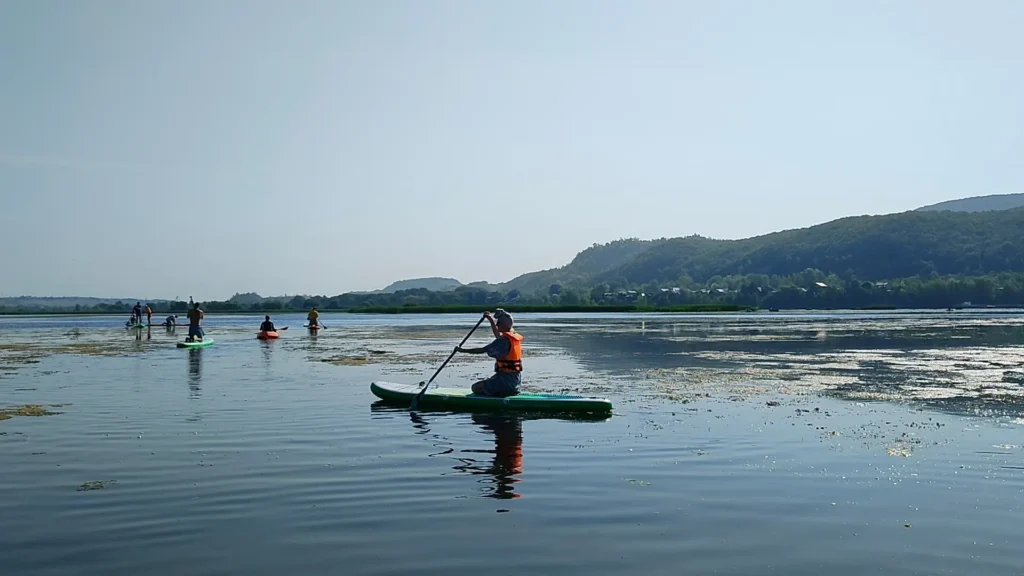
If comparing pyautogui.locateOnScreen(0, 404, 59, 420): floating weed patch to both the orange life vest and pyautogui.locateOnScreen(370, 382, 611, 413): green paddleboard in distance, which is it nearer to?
pyautogui.locateOnScreen(370, 382, 611, 413): green paddleboard in distance

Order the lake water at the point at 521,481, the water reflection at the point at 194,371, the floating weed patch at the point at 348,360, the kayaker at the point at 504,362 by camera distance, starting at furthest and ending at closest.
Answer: the floating weed patch at the point at 348,360 < the water reflection at the point at 194,371 < the kayaker at the point at 504,362 < the lake water at the point at 521,481

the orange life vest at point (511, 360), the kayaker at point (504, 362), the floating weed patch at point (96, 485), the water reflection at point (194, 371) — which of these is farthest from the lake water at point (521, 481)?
the orange life vest at point (511, 360)

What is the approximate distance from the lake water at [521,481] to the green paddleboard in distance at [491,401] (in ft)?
1.49

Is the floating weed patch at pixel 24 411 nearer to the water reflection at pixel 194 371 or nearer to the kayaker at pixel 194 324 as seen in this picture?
the water reflection at pixel 194 371

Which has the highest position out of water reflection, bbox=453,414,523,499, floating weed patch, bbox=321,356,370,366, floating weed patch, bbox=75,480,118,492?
floating weed patch, bbox=321,356,370,366

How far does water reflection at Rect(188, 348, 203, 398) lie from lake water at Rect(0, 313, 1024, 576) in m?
0.26

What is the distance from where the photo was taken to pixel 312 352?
41.2m

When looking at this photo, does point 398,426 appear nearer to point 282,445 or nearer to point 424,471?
point 282,445

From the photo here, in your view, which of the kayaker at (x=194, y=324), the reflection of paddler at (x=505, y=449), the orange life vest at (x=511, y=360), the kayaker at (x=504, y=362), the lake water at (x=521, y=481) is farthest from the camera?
the kayaker at (x=194, y=324)

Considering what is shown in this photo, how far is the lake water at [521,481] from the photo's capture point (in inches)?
339

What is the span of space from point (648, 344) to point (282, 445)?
33.8 metres

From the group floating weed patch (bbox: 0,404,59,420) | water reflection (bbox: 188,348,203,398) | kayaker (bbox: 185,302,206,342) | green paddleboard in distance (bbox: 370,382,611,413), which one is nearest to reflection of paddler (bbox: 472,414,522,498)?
green paddleboard in distance (bbox: 370,382,611,413)

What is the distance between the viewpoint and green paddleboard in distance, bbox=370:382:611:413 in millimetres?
18422

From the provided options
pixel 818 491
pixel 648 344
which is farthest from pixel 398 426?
pixel 648 344
